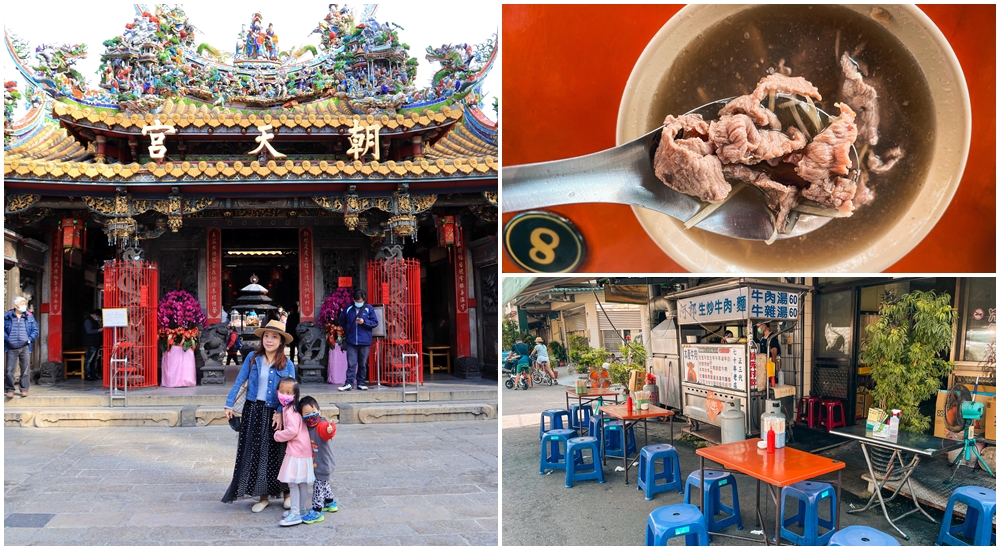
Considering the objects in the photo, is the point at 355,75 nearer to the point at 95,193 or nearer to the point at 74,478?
the point at 95,193

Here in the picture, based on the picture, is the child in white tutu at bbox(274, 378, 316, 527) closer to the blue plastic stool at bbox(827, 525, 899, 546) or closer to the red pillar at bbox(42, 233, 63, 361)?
the blue plastic stool at bbox(827, 525, 899, 546)

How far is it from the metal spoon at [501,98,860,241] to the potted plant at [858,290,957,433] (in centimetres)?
189

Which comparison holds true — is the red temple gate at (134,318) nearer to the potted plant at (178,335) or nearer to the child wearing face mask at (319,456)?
the potted plant at (178,335)

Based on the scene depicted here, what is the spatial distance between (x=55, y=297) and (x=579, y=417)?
8.46 metres

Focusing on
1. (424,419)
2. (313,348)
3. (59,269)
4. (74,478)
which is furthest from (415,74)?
(74,478)

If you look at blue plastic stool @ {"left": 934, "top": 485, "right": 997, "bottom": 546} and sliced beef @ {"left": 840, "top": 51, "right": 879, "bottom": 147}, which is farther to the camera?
blue plastic stool @ {"left": 934, "top": 485, "right": 997, "bottom": 546}

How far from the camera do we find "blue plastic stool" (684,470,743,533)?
409 cm

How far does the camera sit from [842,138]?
8.77 ft

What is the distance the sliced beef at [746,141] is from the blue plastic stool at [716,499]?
2.29 metres

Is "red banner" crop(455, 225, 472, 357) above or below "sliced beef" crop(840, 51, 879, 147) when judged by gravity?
below

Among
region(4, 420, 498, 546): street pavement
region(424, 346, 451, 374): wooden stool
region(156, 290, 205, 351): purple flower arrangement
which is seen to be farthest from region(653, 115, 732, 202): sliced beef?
region(424, 346, 451, 374): wooden stool

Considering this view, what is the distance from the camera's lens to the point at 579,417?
6441mm

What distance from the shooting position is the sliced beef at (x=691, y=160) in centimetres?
264

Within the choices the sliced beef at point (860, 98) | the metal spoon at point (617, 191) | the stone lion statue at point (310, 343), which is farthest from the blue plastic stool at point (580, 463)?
the stone lion statue at point (310, 343)
